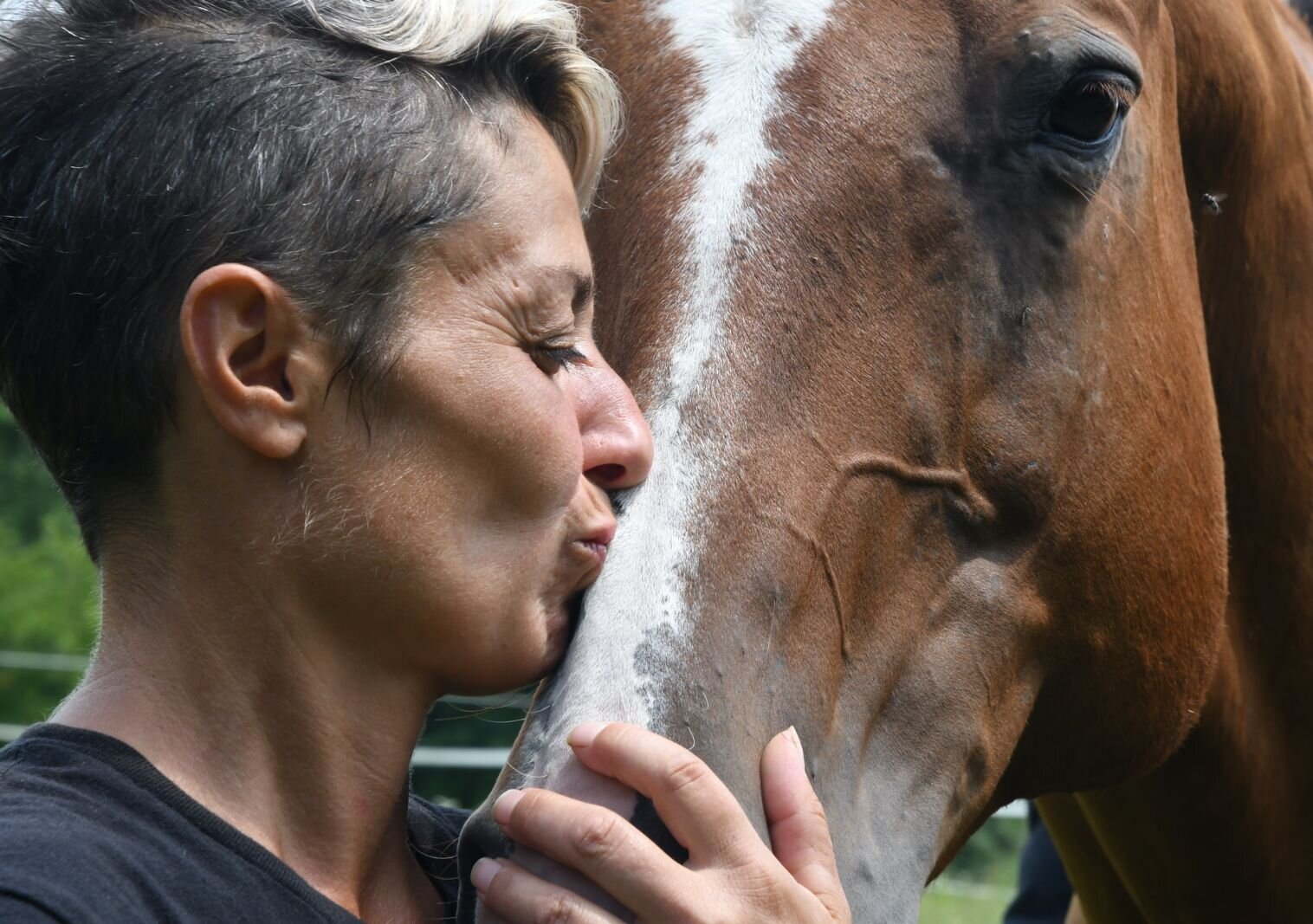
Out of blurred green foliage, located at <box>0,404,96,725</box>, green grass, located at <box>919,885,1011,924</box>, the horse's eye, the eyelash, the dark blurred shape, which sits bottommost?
blurred green foliage, located at <box>0,404,96,725</box>

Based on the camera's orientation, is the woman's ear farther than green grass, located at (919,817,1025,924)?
No

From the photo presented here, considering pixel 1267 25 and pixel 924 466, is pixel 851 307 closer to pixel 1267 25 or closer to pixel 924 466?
pixel 924 466

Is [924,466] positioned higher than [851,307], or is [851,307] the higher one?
[851,307]

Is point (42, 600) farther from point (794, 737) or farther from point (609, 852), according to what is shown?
point (609, 852)

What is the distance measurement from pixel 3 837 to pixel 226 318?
45 centimetres

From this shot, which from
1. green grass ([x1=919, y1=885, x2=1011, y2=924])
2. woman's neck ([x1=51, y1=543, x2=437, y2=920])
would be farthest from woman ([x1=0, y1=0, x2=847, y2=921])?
green grass ([x1=919, y1=885, x2=1011, y2=924])

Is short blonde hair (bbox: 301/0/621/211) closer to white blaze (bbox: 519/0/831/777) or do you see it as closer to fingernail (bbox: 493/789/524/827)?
white blaze (bbox: 519/0/831/777)

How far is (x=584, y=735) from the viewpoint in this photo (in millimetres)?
1205

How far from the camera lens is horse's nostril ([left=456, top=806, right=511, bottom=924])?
48.6 inches

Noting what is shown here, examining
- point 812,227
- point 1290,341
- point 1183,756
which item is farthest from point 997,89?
point 1183,756

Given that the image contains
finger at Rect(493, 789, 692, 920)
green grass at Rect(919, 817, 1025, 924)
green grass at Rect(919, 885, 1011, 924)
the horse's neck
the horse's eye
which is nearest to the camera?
finger at Rect(493, 789, 692, 920)

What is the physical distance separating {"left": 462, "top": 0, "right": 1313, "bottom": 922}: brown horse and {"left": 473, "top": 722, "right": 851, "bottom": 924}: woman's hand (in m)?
0.04

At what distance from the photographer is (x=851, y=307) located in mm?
1615

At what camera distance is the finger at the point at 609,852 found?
1.11 metres
